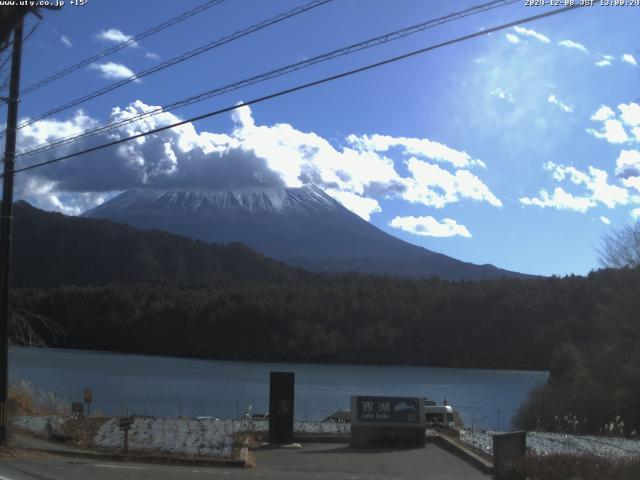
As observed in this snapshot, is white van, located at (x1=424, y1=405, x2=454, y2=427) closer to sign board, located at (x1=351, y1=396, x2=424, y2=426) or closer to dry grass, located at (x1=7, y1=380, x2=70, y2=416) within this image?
sign board, located at (x1=351, y1=396, x2=424, y2=426)

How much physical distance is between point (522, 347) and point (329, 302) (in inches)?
1457

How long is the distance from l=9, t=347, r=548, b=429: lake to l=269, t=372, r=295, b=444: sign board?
52.2 feet

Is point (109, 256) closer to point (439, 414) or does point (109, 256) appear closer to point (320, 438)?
point (439, 414)

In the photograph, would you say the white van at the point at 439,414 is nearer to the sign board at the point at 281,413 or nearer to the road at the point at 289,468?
the sign board at the point at 281,413

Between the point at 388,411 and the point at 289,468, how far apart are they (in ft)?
13.3

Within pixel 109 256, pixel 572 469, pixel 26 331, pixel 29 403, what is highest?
pixel 109 256

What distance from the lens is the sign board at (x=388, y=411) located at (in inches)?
740

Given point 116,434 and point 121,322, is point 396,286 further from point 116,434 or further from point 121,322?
point 116,434

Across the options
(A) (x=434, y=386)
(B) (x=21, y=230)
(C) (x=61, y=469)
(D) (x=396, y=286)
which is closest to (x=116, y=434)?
(C) (x=61, y=469)

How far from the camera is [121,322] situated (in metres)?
127

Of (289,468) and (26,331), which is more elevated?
(26,331)

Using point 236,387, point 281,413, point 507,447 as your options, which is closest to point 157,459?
point 281,413

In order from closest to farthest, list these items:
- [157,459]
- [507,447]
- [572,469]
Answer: [572,469] < [507,447] < [157,459]

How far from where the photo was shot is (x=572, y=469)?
10.9 m
